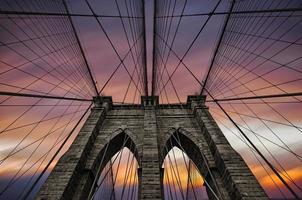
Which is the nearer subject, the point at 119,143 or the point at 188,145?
the point at 188,145

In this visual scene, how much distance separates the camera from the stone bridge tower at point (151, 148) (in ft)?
24.3

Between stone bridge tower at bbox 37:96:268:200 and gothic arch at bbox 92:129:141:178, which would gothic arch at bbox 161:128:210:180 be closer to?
stone bridge tower at bbox 37:96:268:200

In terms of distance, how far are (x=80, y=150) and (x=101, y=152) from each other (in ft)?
4.78

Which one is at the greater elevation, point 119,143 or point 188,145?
point 119,143

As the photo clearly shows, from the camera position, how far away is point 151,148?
9.52 m

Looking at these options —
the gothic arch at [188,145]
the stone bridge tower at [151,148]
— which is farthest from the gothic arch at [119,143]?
the gothic arch at [188,145]

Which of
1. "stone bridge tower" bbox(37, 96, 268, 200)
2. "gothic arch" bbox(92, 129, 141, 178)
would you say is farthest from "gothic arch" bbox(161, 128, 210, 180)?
"gothic arch" bbox(92, 129, 141, 178)

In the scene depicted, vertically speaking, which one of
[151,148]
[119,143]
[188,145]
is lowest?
[151,148]

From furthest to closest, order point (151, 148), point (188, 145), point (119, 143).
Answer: point (119, 143), point (188, 145), point (151, 148)

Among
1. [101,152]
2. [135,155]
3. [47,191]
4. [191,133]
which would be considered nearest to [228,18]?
[191,133]

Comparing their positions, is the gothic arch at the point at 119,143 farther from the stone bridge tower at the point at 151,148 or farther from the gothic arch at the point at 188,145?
the gothic arch at the point at 188,145

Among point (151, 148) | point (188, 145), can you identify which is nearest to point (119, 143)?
point (151, 148)

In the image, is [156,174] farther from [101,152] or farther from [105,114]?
[105,114]

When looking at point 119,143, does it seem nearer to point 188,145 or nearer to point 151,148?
point 151,148
